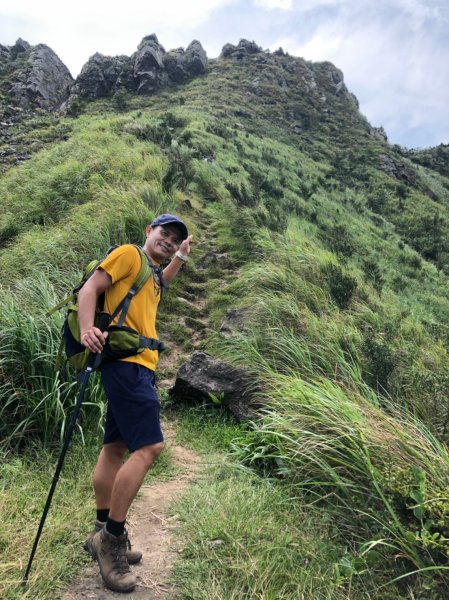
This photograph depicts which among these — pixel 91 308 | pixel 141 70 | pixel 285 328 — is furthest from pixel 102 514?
pixel 141 70

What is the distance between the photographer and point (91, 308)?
8.15ft

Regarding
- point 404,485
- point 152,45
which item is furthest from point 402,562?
point 152,45

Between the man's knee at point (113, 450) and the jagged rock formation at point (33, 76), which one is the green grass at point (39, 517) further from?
the jagged rock formation at point (33, 76)

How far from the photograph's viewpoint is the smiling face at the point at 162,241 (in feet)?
9.60

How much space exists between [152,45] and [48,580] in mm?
57761

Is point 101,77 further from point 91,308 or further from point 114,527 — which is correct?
point 114,527

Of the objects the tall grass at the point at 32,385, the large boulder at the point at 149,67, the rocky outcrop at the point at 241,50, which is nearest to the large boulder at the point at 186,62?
the large boulder at the point at 149,67

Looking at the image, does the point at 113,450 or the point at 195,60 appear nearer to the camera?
the point at 113,450

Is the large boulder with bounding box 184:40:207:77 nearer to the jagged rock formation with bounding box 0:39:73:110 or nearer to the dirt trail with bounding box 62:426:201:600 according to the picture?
the jagged rock formation with bounding box 0:39:73:110

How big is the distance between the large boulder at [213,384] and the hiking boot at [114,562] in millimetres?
2330

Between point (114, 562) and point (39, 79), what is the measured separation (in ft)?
163

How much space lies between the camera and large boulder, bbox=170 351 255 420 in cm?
484

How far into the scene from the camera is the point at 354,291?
7.66 m

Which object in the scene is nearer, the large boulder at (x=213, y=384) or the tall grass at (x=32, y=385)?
the tall grass at (x=32, y=385)
